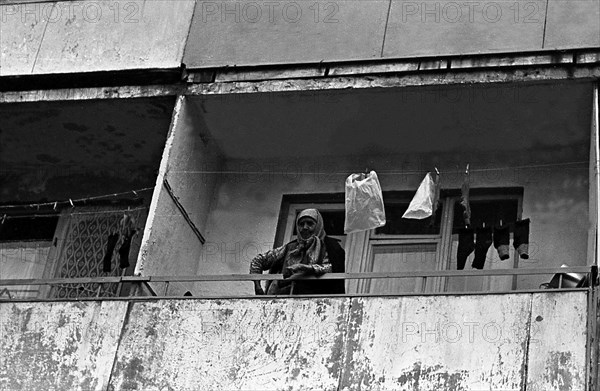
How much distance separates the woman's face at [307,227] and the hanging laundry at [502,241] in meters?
1.55

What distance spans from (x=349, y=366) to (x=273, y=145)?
3.44m

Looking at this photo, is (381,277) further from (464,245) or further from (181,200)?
A: (181,200)

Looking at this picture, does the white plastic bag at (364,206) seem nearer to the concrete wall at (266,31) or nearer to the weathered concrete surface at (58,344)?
the concrete wall at (266,31)

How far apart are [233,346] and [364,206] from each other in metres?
1.96

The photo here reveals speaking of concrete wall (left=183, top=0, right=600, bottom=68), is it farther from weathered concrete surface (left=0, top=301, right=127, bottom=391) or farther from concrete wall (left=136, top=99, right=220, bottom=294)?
weathered concrete surface (left=0, top=301, right=127, bottom=391)

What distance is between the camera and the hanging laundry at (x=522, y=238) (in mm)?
11805

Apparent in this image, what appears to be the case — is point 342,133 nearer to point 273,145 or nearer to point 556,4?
point 273,145

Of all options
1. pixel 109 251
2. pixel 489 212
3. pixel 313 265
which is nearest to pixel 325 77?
pixel 313 265

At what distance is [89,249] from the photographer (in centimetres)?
1380

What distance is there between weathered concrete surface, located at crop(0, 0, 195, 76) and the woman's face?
1.95 meters

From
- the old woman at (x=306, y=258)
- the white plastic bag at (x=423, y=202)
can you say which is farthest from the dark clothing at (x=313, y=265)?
the white plastic bag at (x=423, y=202)

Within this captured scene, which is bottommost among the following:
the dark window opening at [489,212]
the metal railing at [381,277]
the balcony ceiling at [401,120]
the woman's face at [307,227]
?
the metal railing at [381,277]

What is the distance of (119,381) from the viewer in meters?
10.9

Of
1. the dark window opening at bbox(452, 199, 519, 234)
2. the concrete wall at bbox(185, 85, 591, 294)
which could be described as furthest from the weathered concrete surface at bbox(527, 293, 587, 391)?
the dark window opening at bbox(452, 199, 519, 234)
